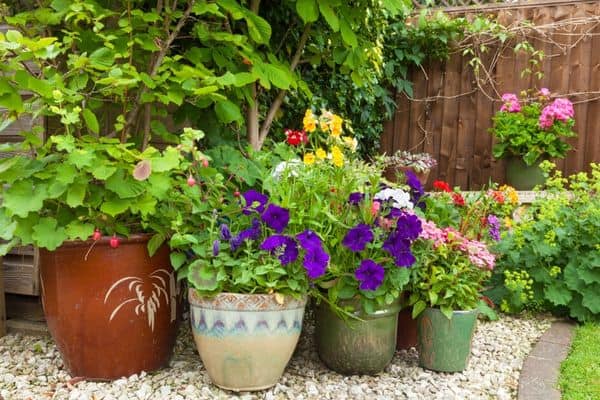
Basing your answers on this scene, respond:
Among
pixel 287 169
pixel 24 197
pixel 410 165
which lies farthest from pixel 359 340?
pixel 410 165

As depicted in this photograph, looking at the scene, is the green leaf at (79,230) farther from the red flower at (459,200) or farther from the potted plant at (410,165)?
the potted plant at (410,165)

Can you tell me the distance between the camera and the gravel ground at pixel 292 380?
2057 mm

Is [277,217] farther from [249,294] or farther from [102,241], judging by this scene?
[102,241]

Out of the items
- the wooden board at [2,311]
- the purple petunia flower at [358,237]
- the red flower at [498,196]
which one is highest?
the red flower at [498,196]

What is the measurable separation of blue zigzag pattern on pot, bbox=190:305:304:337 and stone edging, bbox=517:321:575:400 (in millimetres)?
878

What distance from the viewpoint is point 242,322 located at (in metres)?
1.93

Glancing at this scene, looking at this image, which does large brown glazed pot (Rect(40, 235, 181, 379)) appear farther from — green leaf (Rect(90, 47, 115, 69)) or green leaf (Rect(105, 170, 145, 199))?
green leaf (Rect(90, 47, 115, 69))

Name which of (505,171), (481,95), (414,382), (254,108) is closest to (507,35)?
(481,95)

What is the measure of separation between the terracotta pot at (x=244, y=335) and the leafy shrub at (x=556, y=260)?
53.9 inches

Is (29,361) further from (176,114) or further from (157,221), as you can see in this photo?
(176,114)

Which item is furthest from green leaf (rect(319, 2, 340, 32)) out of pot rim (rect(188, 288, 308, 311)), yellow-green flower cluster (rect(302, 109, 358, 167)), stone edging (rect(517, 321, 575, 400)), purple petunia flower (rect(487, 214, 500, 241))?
stone edging (rect(517, 321, 575, 400))

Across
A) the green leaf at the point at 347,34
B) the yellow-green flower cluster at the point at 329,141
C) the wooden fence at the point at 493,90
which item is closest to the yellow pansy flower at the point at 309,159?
the yellow-green flower cluster at the point at 329,141

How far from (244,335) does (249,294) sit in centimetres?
14

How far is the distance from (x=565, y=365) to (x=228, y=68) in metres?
1.87
